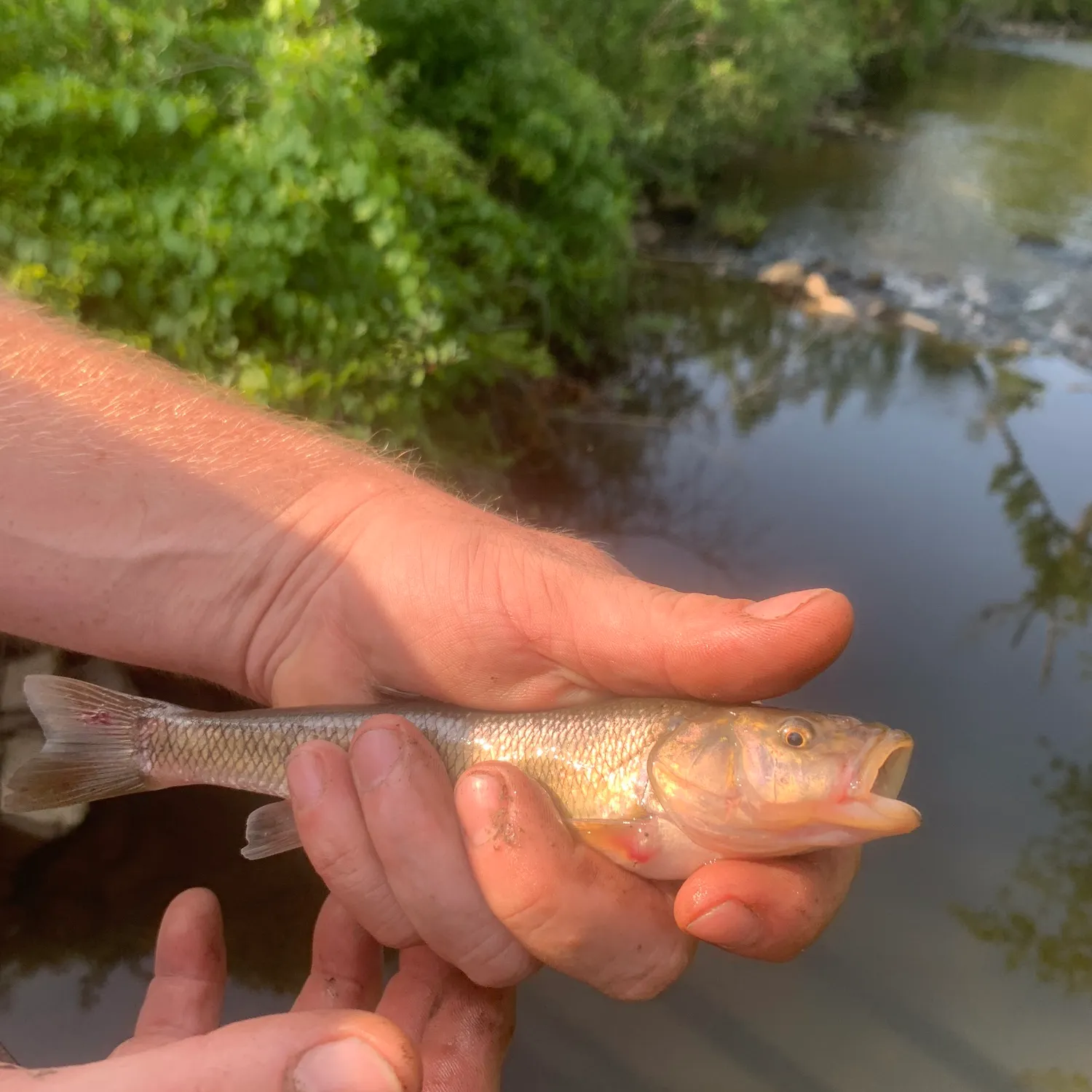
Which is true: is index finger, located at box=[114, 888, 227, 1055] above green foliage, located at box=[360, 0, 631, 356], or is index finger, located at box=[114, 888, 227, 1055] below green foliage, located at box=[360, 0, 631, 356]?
below

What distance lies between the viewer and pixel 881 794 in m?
1.85

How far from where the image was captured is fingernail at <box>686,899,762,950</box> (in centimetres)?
178

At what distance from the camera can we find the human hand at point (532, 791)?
1824 mm

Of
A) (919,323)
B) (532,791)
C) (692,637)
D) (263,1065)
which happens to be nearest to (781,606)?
(692,637)

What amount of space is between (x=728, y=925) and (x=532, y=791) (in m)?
0.51

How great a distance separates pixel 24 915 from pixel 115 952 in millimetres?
412

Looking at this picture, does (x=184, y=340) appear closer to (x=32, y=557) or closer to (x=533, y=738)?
(x=32, y=557)

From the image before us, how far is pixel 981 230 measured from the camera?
12.9 metres

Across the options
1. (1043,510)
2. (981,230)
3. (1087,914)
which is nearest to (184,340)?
→ (1087,914)

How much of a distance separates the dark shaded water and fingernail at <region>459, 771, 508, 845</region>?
1962mm

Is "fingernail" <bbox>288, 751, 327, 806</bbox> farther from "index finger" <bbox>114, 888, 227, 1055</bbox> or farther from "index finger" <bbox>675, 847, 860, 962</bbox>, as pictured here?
"index finger" <bbox>675, 847, 860, 962</bbox>

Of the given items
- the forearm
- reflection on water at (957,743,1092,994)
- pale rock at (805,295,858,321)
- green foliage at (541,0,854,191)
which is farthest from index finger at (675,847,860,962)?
green foliage at (541,0,854,191)

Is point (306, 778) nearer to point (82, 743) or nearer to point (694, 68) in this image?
point (82, 743)

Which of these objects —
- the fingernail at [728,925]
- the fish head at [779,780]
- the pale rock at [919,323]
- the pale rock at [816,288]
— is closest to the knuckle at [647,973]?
the fingernail at [728,925]
